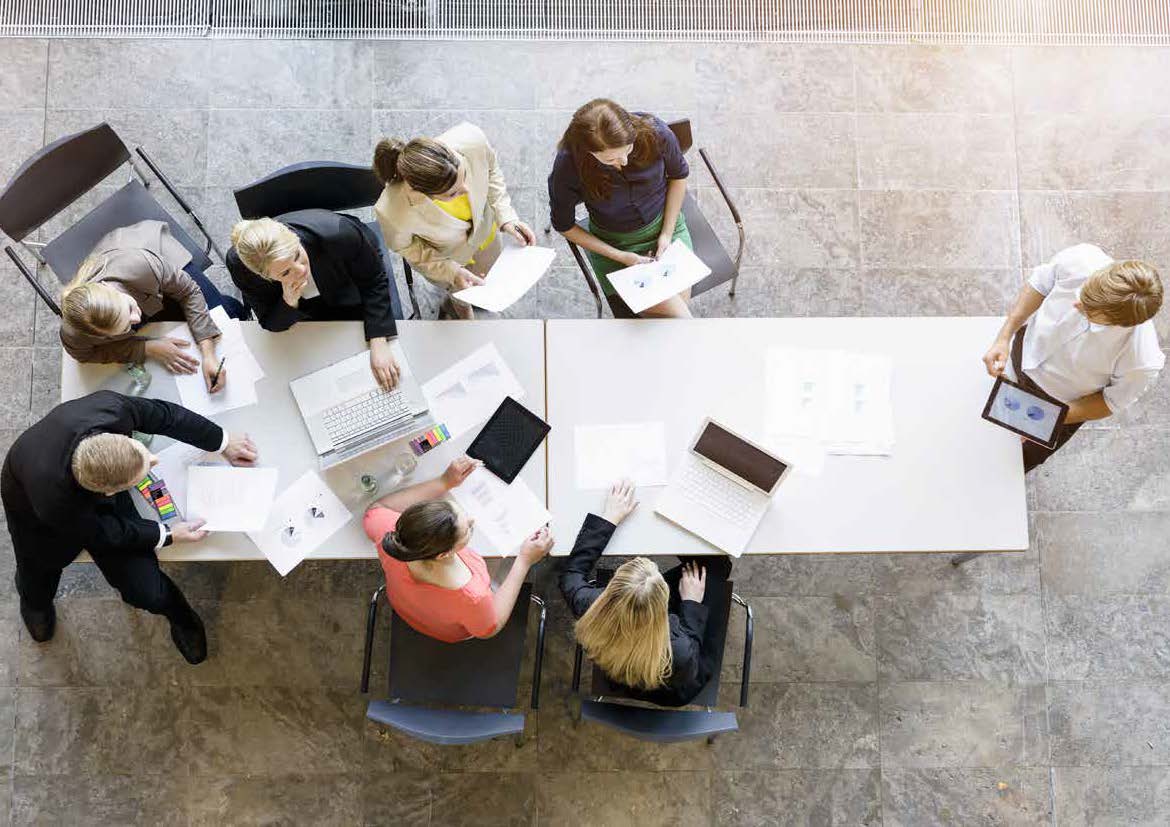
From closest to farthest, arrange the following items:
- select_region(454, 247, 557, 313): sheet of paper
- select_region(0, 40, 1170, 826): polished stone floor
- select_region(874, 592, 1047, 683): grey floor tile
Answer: select_region(454, 247, 557, 313): sheet of paper, select_region(0, 40, 1170, 826): polished stone floor, select_region(874, 592, 1047, 683): grey floor tile

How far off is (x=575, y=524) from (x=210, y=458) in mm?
1182

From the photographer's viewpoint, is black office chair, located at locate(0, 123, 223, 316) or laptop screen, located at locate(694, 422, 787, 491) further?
black office chair, located at locate(0, 123, 223, 316)

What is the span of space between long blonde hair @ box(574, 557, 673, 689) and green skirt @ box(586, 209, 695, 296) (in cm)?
128

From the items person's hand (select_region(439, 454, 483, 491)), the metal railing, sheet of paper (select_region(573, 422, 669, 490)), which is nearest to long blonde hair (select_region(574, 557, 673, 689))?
sheet of paper (select_region(573, 422, 669, 490))

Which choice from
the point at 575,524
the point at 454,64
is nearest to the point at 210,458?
the point at 575,524

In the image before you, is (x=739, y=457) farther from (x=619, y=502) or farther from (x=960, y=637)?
(x=960, y=637)

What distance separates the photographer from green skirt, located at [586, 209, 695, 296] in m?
3.33

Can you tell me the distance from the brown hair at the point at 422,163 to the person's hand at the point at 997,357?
1808mm

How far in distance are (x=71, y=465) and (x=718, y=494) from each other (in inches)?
76.4

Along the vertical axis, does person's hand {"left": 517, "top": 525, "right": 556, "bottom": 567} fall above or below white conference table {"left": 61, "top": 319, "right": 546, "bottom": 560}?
below

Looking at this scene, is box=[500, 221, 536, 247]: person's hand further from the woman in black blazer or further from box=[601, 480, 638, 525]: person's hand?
box=[601, 480, 638, 525]: person's hand

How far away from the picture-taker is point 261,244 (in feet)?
8.35

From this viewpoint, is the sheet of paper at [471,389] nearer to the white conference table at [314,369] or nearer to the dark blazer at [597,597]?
the white conference table at [314,369]

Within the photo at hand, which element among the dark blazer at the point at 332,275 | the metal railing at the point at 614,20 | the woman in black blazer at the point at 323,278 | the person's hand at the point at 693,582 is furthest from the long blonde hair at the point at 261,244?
the metal railing at the point at 614,20
